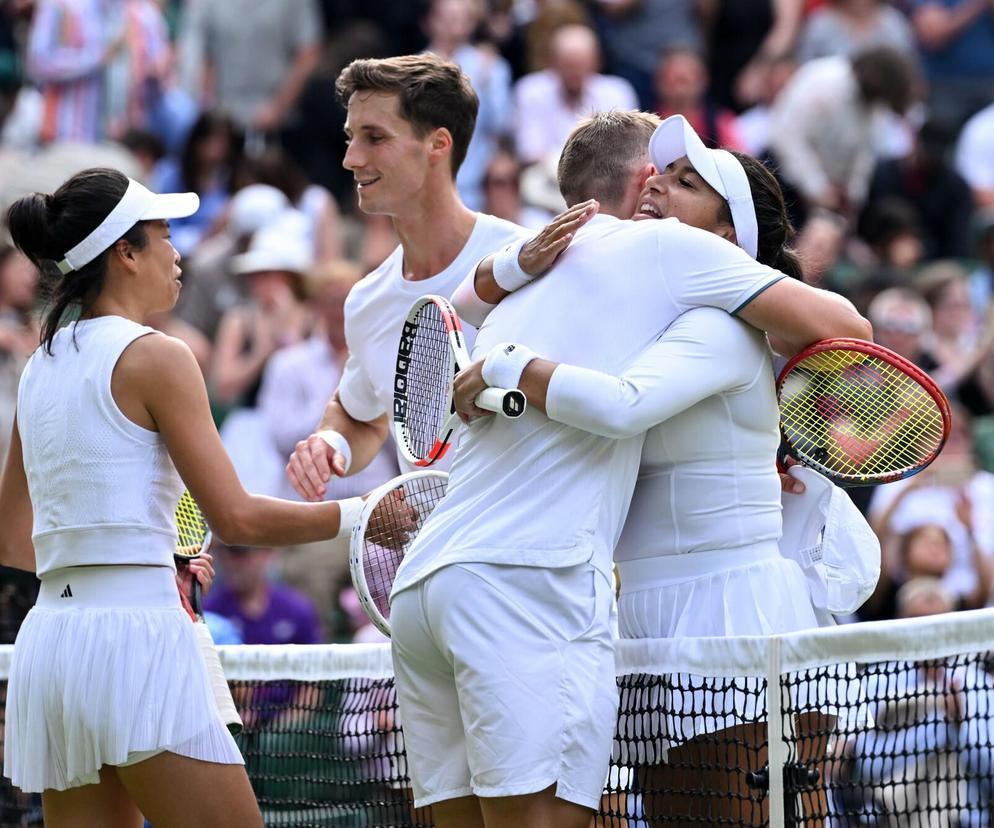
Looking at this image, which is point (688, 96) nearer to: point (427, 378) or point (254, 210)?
point (254, 210)

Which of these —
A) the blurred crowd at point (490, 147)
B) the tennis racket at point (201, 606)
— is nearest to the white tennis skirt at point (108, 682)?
the tennis racket at point (201, 606)

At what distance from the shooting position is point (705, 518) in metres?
3.72

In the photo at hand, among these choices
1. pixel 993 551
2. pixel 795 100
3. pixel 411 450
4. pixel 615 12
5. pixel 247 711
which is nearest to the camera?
pixel 411 450

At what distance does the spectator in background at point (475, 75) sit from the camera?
37.7ft

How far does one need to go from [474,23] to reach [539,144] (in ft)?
3.75

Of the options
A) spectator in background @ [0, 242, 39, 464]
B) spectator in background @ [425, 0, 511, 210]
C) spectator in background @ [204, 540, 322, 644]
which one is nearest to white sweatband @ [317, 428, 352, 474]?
spectator in background @ [204, 540, 322, 644]

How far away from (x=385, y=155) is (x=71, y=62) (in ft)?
24.7

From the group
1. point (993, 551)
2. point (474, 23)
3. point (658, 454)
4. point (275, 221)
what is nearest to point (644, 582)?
point (658, 454)

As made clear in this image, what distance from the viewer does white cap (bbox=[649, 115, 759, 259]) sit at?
3.88 meters

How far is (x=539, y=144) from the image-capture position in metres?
11.5

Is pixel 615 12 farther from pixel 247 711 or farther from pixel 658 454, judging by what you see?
pixel 658 454

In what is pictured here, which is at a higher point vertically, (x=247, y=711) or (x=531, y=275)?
(x=531, y=275)

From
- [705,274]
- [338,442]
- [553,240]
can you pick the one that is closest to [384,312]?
[338,442]

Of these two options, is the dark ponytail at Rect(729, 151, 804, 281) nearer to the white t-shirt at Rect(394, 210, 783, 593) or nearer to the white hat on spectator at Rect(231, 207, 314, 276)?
the white t-shirt at Rect(394, 210, 783, 593)
